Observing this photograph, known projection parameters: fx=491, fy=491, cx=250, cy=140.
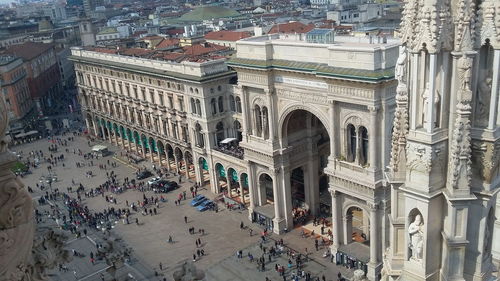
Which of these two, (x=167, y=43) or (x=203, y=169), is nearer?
(x=203, y=169)

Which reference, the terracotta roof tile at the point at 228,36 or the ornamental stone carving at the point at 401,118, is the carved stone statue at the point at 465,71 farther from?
the terracotta roof tile at the point at 228,36

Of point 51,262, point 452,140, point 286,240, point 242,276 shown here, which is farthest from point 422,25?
point 286,240

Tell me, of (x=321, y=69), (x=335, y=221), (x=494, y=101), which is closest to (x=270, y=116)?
(x=321, y=69)

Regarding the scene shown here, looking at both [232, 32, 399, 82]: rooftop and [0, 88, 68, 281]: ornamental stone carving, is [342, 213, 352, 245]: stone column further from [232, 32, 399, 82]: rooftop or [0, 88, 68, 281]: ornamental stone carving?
[0, 88, 68, 281]: ornamental stone carving

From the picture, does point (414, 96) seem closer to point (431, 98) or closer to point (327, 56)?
point (431, 98)

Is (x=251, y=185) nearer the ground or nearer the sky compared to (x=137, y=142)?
nearer the sky


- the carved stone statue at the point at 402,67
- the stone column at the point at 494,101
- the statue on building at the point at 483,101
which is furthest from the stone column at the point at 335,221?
the stone column at the point at 494,101

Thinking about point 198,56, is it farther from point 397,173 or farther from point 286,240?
point 397,173
